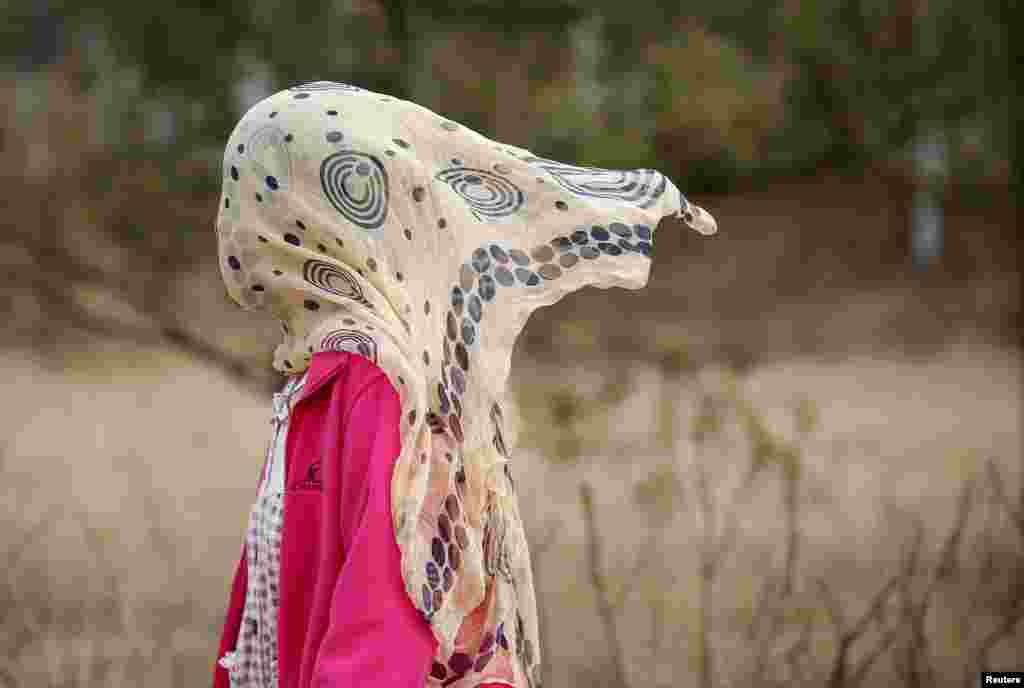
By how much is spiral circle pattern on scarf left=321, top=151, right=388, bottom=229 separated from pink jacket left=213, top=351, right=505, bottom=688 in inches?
4.2

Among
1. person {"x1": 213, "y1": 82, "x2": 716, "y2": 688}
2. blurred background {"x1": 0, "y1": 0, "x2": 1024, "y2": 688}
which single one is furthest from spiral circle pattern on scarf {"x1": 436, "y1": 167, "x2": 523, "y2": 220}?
blurred background {"x1": 0, "y1": 0, "x2": 1024, "y2": 688}

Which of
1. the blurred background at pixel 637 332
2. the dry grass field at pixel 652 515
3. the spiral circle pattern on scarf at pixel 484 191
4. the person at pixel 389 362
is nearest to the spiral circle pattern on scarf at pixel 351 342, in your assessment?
the person at pixel 389 362

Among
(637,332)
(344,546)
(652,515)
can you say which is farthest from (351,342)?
(637,332)

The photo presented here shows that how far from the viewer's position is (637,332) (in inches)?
174

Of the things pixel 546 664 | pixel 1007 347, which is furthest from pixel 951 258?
pixel 546 664

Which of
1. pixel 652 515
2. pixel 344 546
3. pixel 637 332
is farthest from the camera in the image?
pixel 637 332

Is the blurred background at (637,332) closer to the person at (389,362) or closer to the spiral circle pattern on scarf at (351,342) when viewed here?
the person at (389,362)

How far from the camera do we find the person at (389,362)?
875 mm

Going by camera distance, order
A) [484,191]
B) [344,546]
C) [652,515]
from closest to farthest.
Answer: [344,546] < [484,191] < [652,515]

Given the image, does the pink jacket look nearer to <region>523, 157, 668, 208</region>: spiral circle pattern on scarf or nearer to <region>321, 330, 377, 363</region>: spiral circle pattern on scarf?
<region>321, 330, 377, 363</region>: spiral circle pattern on scarf

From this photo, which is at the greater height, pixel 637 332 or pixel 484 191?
pixel 637 332

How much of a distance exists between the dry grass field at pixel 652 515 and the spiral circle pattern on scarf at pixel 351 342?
93 cm

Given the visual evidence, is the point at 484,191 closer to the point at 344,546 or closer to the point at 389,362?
the point at 389,362

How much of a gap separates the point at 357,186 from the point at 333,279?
0.24ft
